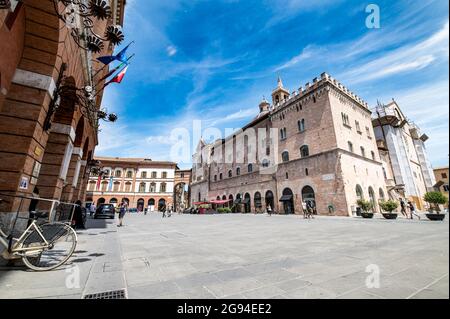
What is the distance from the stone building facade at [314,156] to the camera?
2088 cm

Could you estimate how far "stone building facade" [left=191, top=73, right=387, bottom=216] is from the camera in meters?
20.9

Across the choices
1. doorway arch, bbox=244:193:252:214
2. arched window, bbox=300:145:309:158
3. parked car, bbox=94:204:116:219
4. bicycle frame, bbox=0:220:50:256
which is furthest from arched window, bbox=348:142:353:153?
parked car, bbox=94:204:116:219

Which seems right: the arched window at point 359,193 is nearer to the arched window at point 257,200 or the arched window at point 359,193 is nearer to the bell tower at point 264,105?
the arched window at point 257,200

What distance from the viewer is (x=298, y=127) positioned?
25.6m

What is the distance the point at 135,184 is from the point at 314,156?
4396cm

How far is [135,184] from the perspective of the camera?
51.1 meters

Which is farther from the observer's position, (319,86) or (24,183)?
(319,86)

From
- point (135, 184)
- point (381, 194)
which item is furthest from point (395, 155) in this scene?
point (135, 184)

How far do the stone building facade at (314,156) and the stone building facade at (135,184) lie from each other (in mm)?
25668

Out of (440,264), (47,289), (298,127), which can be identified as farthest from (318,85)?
(47,289)

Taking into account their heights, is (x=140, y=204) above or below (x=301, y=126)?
below

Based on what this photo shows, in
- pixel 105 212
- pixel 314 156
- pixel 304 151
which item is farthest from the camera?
pixel 304 151

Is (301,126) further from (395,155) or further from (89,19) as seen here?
(89,19)

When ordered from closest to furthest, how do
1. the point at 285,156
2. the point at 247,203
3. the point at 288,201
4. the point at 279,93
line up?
1. the point at 288,201
2. the point at 285,156
3. the point at 247,203
4. the point at 279,93
